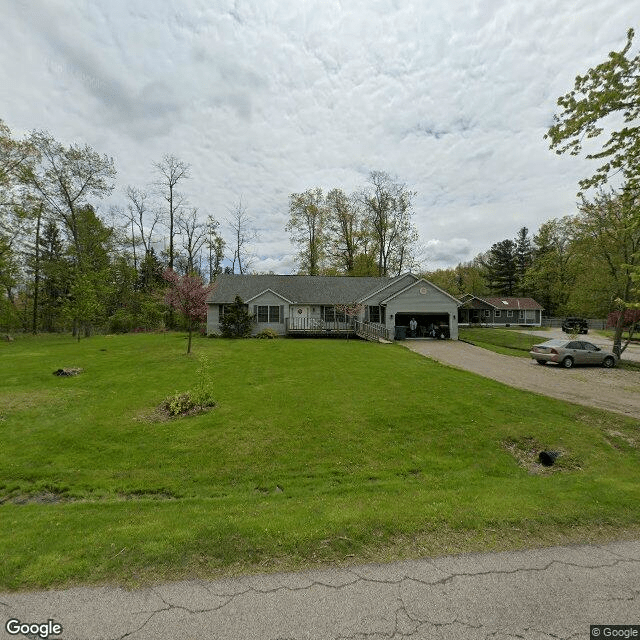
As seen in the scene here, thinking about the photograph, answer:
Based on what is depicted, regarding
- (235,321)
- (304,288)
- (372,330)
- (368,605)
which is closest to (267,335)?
(235,321)

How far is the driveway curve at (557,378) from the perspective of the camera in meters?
11.7

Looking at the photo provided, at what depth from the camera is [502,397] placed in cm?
1101

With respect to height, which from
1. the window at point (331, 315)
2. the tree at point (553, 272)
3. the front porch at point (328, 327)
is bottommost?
the front porch at point (328, 327)

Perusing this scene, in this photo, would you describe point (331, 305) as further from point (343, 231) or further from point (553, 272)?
point (553, 272)

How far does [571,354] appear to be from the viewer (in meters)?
18.6

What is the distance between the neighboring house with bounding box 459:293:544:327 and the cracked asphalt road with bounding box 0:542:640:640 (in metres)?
47.2

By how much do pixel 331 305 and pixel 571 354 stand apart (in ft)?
56.1

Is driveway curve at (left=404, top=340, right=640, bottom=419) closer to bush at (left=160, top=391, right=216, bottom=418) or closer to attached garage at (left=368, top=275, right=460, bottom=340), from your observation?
attached garage at (left=368, top=275, right=460, bottom=340)

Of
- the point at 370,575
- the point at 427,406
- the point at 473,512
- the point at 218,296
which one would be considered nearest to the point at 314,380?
the point at 427,406

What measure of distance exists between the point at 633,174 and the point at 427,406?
8009 mm

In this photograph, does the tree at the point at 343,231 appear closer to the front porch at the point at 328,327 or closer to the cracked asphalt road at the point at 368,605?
the front porch at the point at 328,327

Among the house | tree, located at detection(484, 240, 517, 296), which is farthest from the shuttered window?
tree, located at detection(484, 240, 517, 296)

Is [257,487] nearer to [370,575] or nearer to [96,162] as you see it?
[370,575]

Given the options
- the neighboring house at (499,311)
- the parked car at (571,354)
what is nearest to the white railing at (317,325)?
the parked car at (571,354)
